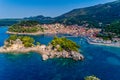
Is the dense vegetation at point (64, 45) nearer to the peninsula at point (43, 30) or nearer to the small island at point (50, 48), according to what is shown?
the small island at point (50, 48)

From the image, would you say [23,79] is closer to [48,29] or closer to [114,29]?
[114,29]

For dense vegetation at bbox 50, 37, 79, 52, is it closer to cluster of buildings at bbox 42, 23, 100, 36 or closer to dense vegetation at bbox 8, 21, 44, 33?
cluster of buildings at bbox 42, 23, 100, 36

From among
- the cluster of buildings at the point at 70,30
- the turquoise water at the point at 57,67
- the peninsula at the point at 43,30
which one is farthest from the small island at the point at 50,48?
the cluster of buildings at the point at 70,30

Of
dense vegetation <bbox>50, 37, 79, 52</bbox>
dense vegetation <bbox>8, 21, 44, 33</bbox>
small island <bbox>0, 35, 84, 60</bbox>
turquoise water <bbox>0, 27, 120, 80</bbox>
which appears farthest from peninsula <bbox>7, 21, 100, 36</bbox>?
turquoise water <bbox>0, 27, 120, 80</bbox>

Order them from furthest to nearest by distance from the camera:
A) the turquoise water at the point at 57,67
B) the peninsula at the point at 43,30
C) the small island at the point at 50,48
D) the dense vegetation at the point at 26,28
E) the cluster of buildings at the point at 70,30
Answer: the dense vegetation at the point at 26,28 < the peninsula at the point at 43,30 < the cluster of buildings at the point at 70,30 < the small island at the point at 50,48 < the turquoise water at the point at 57,67

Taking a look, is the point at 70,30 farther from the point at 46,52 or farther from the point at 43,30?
the point at 46,52

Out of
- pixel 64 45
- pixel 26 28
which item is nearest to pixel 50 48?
pixel 64 45

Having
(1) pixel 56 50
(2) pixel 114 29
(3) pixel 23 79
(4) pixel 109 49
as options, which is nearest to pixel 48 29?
(2) pixel 114 29
